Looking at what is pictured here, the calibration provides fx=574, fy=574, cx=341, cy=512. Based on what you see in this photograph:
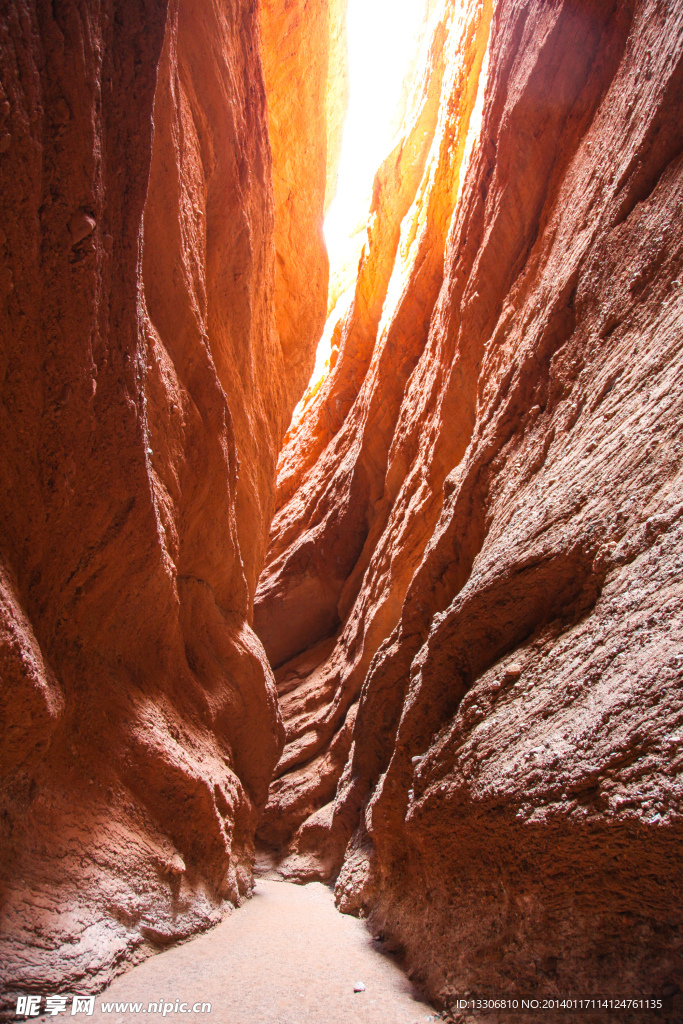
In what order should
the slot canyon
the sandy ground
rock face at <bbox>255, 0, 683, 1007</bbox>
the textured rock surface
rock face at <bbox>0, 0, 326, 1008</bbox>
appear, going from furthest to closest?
the textured rock surface → the sandy ground → rock face at <bbox>0, 0, 326, 1008</bbox> → the slot canyon → rock face at <bbox>255, 0, 683, 1007</bbox>

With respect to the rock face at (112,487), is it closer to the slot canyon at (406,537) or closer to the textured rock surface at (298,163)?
the slot canyon at (406,537)

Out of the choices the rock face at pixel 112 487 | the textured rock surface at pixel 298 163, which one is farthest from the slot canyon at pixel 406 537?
the textured rock surface at pixel 298 163

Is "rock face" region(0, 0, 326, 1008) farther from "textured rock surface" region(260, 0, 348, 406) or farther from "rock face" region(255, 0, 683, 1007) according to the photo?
"textured rock surface" region(260, 0, 348, 406)

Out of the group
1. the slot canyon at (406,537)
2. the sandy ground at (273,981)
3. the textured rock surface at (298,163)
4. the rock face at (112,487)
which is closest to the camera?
the slot canyon at (406,537)

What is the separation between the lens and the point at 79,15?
2.42 metres

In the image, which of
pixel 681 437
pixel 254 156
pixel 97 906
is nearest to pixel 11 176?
pixel 681 437

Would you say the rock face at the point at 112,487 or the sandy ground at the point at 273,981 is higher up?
the rock face at the point at 112,487

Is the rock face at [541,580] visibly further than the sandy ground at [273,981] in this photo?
No

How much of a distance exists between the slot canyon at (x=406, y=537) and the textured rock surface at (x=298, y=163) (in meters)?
2.93

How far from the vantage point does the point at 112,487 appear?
10.7 ft

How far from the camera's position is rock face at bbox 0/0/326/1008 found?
2.49m

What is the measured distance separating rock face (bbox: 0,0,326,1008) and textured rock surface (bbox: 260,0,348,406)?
421 cm

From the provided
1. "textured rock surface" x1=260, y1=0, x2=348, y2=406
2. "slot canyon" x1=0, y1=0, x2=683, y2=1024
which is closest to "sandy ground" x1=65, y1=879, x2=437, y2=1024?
"slot canyon" x1=0, y1=0, x2=683, y2=1024

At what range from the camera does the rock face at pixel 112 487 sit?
8.16 feet
